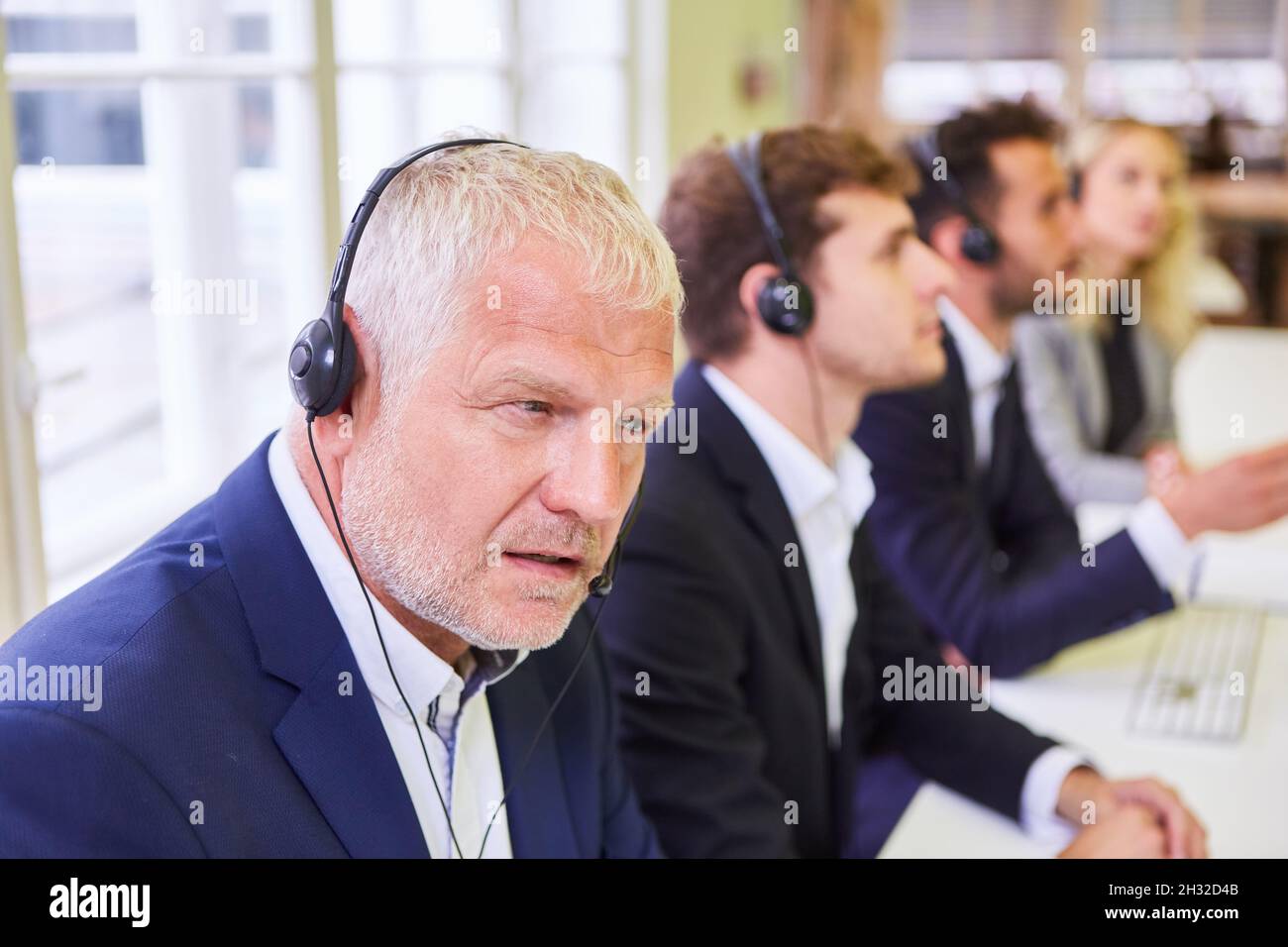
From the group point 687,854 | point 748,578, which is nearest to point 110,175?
point 748,578

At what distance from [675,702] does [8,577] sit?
833mm

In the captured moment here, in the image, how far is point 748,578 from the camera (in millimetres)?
1302

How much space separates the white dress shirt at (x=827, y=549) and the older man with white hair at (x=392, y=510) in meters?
0.56

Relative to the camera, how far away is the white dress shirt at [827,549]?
135 centimetres

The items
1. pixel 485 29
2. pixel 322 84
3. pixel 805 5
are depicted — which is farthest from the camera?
Answer: pixel 805 5

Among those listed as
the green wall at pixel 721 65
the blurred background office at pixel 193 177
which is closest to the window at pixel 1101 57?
the green wall at pixel 721 65

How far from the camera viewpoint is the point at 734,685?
1.25 m


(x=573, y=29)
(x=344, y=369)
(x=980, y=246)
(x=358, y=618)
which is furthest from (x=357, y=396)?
(x=573, y=29)

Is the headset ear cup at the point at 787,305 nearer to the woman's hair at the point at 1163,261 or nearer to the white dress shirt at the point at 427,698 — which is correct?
the white dress shirt at the point at 427,698

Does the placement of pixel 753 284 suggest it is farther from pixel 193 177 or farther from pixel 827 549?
pixel 193 177

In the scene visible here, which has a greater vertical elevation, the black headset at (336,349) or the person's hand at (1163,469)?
the black headset at (336,349)

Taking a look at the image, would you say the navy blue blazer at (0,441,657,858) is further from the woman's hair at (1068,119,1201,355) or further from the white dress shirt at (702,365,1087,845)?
the woman's hair at (1068,119,1201,355)
